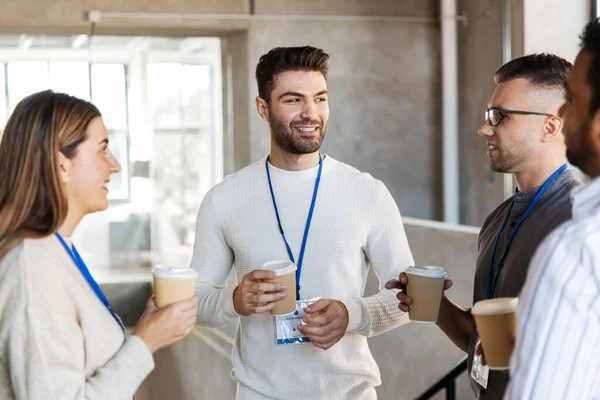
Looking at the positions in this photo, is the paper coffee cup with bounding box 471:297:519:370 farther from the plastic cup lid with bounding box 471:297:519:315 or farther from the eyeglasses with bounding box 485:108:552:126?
the eyeglasses with bounding box 485:108:552:126

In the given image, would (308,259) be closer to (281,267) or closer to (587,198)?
(281,267)

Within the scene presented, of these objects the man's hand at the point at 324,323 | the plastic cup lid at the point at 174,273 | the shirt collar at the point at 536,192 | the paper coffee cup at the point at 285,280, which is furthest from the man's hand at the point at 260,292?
the shirt collar at the point at 536,192

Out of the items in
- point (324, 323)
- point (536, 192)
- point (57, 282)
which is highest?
point (536, 192)

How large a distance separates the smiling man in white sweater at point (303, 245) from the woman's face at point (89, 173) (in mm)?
544

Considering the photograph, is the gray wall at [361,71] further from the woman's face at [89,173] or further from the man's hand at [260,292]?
the woman's face at [89,173]

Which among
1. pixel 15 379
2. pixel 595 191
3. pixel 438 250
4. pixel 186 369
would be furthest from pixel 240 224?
pixel 186 369

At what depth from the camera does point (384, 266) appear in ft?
7.66

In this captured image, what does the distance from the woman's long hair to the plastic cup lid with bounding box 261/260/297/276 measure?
22.3 inches

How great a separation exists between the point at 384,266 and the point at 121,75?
5.61 metres

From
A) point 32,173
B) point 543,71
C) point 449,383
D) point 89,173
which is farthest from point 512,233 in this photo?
point 449,383

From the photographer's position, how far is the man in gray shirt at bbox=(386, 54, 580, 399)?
1917 millimetres

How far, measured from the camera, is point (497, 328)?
1471mm

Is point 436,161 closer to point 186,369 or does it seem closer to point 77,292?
point 186,369

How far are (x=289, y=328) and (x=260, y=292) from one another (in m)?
0.24
